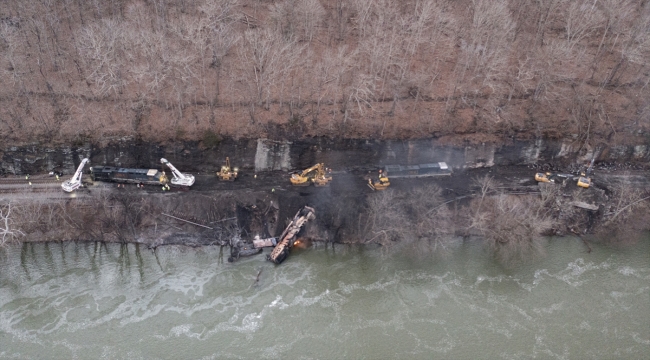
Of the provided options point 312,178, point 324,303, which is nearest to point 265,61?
point 312,178

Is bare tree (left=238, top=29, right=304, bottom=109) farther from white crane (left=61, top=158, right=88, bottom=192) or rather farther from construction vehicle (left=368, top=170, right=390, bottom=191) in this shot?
white crane (left=61, top=158, right=88, bottom=192)

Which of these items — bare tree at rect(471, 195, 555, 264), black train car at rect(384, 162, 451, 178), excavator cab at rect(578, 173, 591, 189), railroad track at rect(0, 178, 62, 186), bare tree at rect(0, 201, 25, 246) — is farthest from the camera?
black train car at rect(384, 162, 451, 178)

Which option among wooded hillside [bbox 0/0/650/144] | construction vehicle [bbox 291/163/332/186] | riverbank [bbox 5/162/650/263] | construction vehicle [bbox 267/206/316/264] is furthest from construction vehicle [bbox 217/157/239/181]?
construction vehicle [bbox 267/206/316/264]

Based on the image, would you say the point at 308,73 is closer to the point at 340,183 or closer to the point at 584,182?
the point at 340,183


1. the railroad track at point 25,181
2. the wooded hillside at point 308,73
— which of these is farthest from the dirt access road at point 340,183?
the wooded hillside at point 308,73

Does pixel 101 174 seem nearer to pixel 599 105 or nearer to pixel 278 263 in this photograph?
pixel 278 263

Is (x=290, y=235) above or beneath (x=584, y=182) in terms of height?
beneath

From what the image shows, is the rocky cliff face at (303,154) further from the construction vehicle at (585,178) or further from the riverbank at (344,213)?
the riverbank at (344,213)
